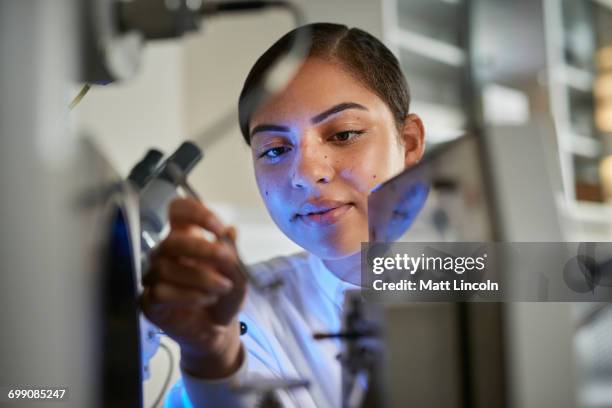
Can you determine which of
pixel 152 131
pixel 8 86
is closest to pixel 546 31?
pixel 152 131

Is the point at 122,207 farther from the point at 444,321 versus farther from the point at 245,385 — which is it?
the point at 444,321

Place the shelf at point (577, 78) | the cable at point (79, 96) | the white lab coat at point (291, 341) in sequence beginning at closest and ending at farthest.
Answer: the cable at point (79, 96) < the white lab coat at point (291, 341) < the shelf at point (577, 78)

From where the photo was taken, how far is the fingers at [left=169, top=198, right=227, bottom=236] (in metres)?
0.54

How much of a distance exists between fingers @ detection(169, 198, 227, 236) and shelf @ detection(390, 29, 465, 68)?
303mm

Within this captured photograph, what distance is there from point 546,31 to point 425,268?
1.60ft

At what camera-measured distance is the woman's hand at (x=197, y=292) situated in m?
0.53

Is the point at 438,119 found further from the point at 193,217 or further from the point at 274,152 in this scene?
the point at 193,217

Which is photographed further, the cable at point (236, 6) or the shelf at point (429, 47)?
the shelf at point (429, 47)

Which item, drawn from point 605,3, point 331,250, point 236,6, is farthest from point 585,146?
point 236,6

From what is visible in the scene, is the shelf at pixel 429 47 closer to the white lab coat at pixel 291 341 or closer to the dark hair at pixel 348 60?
the dark hair at pixel 348 60

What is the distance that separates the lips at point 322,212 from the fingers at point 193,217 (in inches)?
3.9

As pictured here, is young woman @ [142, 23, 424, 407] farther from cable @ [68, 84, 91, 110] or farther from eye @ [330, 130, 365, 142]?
cable @ [68, 84, 91, 110]

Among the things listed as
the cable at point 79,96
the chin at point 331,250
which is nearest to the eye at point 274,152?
the chin at point 331,250

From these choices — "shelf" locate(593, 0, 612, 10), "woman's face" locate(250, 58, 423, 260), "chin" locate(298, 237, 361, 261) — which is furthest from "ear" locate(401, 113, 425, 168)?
"shelf" locate(593, 0, 612, 10)
